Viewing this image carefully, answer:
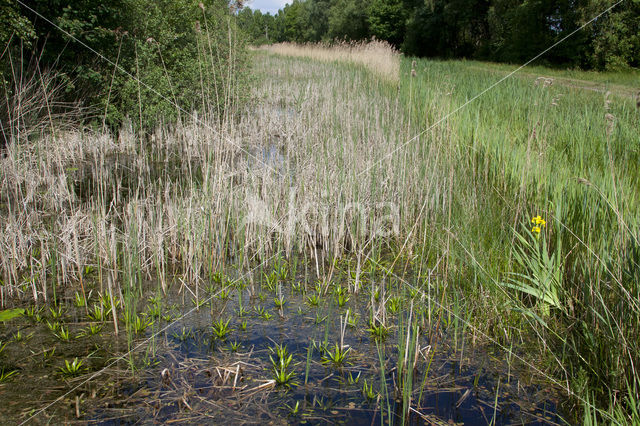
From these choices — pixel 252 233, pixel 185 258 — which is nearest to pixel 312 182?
pixel 252 233

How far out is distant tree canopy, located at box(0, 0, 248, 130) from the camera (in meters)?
6.67

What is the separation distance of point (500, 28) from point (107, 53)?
25704 millimetres

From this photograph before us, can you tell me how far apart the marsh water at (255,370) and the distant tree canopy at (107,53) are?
4.18 meters

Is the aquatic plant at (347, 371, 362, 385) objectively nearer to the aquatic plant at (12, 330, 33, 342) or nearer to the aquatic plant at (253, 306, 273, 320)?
the aquatic plant at (253, 306, 273, 320)

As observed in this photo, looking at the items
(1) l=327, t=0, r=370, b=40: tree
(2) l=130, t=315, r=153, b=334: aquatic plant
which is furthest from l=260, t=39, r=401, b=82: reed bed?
(1) l=327, t=0, r=370, b=40: tree

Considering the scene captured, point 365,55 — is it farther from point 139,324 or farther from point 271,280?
point 139,324

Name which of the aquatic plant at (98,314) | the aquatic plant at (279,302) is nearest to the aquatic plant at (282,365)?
the aquatic plant at (279,302)

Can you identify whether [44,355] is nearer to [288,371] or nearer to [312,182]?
[288,371]

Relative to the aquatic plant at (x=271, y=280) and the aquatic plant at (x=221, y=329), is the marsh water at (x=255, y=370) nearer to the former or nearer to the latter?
the aquatic plant at (x=221, y=329)

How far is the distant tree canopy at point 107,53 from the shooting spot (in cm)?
667

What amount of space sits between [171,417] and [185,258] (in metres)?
Result: 1.57

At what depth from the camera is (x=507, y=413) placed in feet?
7.40

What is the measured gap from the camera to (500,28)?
27500 millimetres

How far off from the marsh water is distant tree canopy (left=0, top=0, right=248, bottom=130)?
418 centimetres
